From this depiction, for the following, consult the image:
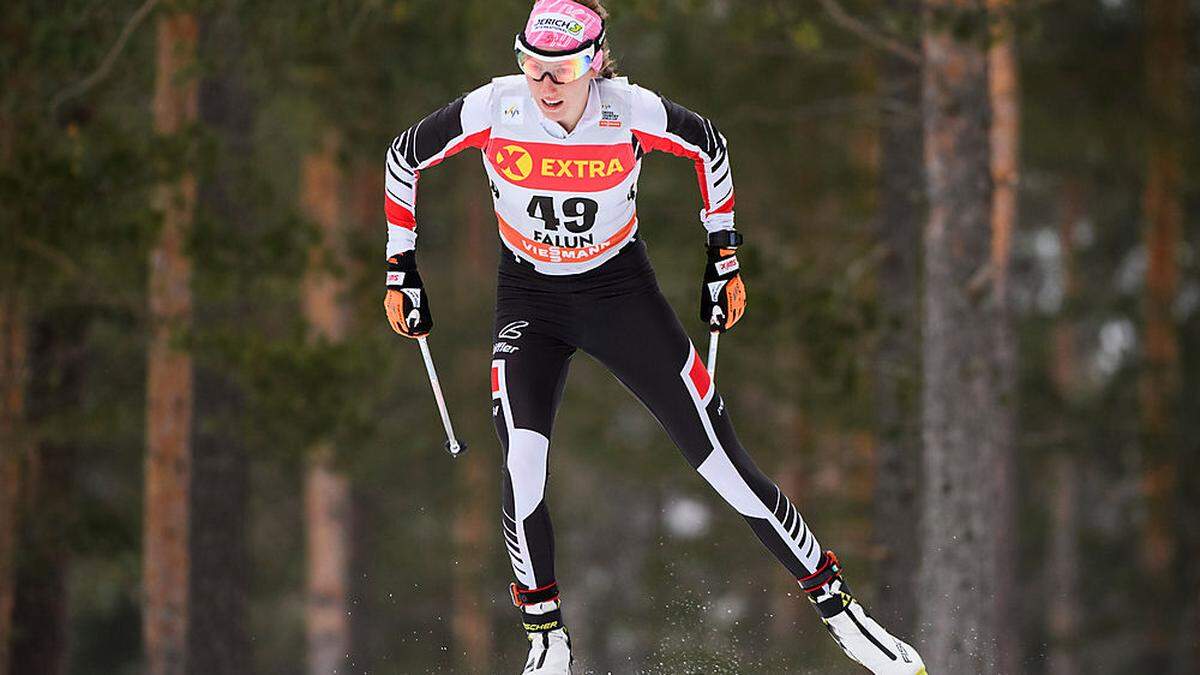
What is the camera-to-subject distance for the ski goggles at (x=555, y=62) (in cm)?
674

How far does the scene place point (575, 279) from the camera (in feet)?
23.7

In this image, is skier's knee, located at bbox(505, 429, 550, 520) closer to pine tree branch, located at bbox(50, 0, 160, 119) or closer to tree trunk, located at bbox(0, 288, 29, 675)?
pine tree branch, located at bbox(50, 0, 160, 119)

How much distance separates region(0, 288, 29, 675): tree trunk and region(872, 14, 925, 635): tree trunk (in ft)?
23.6

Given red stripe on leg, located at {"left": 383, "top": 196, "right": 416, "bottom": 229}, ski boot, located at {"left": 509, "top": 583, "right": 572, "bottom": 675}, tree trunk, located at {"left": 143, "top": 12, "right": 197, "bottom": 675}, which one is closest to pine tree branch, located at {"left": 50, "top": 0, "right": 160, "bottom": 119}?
tree trunk, located at {"left": 143, "top": 12, "right": 197, "bottom": 675}

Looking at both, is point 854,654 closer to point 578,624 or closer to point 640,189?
point 640,189

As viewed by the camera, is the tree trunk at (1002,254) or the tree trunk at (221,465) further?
the tree trunk at (221,465)

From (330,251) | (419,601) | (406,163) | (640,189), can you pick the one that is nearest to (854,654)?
(406,163)

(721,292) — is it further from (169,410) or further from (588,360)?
(588,360)

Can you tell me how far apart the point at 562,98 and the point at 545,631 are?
236 centimetres

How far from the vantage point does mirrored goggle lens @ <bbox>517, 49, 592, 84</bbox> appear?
676 cm

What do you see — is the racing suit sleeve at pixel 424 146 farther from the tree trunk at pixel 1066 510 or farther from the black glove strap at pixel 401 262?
the tree trunk at pixel 1066 510

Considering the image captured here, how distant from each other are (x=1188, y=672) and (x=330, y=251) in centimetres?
1503

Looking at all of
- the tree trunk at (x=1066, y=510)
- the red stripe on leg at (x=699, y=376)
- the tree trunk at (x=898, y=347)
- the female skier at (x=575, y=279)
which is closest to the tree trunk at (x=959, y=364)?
the tree trunk at (x=898, y=347)

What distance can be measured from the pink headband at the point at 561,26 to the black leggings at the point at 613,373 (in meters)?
0.98
